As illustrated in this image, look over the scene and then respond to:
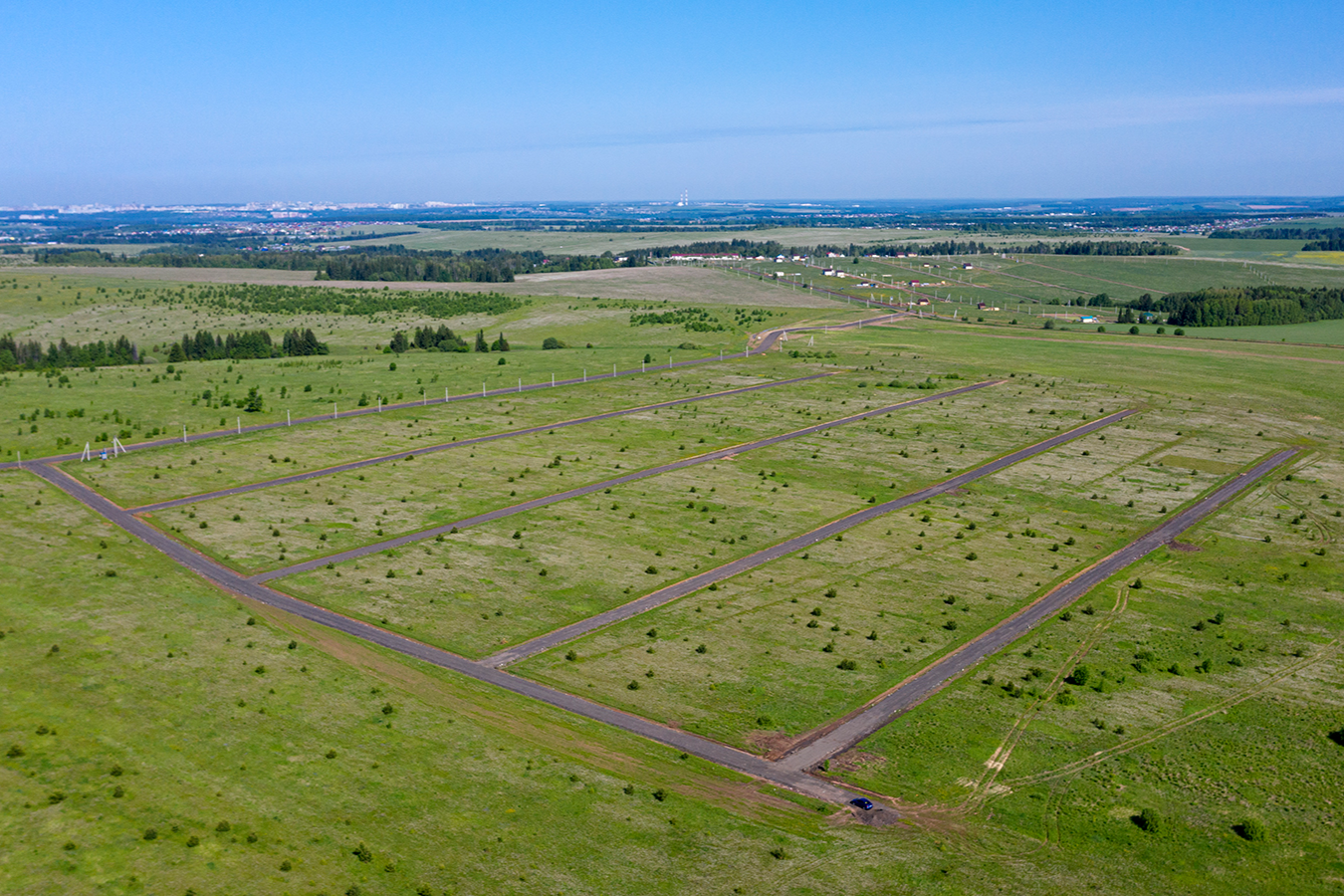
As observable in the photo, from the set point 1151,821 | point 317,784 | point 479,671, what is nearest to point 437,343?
point 479,671

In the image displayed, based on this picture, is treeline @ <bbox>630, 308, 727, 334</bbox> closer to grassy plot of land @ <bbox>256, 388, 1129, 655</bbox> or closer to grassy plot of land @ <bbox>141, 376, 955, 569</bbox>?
grassy plot of land @ <bbox>141, 376, 955, 569</bbox>

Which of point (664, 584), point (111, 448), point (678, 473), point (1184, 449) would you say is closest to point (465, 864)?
point (664, 584)

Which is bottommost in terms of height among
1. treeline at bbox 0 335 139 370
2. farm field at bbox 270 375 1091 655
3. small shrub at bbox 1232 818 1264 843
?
small shrub at bbox 1232 818 1264 843

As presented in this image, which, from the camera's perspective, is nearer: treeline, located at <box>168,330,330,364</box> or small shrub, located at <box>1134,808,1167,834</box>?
small shrub, located at <box>1134,808,1167,834</box>

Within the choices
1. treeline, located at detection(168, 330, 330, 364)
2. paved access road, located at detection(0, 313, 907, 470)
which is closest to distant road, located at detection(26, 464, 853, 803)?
paved access road, located at detection(0, 313, 907, 470)

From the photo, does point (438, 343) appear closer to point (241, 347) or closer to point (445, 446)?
point (241, 347)

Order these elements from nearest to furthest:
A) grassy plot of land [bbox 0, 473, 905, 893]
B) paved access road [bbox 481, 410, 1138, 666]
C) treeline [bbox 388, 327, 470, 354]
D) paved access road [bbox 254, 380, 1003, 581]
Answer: grassy plot of land [bbox 0, 473, 905, 893]
paved access road [bbox 481, 410, 1138, 666]
paved access road [bbox 254, 380, 1003, 581]
treeline [bbox 388, 327, 470, 354]

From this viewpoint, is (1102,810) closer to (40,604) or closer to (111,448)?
(40,604)
